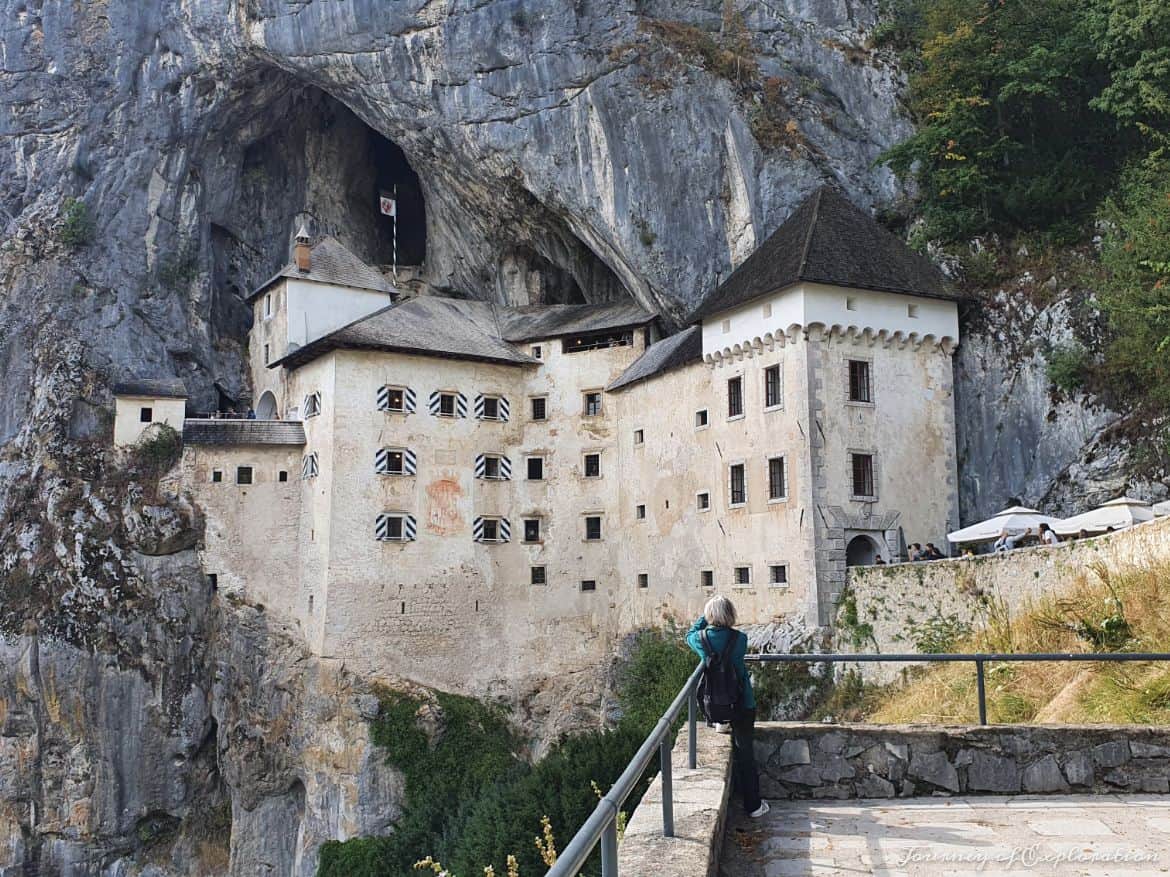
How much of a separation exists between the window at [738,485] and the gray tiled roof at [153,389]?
19.5 m

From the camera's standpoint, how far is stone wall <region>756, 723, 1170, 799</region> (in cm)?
882

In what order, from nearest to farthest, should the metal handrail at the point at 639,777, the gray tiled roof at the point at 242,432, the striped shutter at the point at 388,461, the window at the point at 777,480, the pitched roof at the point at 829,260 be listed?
1. the metal handrail at the point at 639,777
2. the window at the point at 777,480
3. the pitched roof at the point at 829,260
4. the striped shutter at the point at 388,461
5. the gray tiled roof at the point at 242,432

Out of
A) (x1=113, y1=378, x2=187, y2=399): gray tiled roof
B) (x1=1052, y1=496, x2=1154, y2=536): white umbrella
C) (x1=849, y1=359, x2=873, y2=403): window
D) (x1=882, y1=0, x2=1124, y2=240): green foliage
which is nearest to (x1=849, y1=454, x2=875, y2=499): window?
(x1=849, y1=359, x2=873, y2=403): window

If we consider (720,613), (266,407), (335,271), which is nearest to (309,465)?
(266,407)

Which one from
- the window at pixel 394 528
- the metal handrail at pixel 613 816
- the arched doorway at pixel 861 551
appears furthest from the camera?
the window at pixel 394 528

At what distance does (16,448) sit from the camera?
4175cm

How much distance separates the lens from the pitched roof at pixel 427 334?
122 ft

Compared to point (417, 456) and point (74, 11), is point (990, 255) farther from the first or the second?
point (74, 11)

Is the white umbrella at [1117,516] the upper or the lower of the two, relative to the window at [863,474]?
lower

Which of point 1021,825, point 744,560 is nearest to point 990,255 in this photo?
point 744,560

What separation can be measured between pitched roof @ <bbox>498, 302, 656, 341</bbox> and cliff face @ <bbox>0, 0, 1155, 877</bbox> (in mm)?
886


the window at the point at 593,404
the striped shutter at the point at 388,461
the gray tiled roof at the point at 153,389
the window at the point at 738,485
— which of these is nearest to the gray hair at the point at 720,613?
the window at the point at 738,485

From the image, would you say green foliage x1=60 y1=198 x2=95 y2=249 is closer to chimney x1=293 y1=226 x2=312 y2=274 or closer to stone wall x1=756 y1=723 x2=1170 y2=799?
chimney x1=293 y1=226 x2=312 y2=274

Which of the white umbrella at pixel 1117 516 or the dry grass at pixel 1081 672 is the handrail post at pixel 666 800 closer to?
the dry grass at pixel 1081 672
